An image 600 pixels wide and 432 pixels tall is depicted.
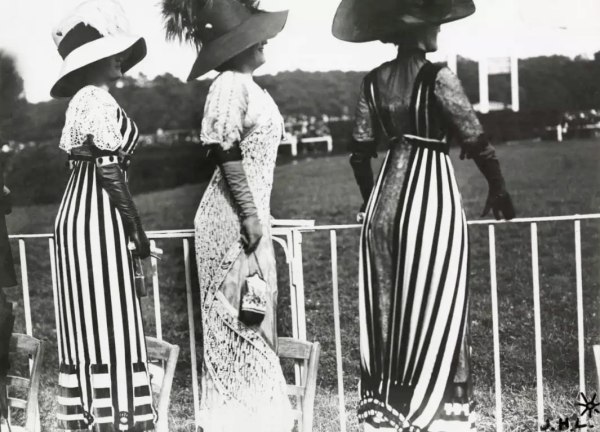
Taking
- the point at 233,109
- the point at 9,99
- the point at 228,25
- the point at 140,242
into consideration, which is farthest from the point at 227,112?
the point at 9,99

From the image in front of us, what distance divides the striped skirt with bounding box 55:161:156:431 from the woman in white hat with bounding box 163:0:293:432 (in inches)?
12.3

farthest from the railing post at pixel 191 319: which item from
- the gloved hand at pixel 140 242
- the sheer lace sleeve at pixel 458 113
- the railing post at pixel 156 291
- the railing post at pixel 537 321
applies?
the railing post at pixel 537 321

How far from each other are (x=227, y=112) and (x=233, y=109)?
27 millimetres

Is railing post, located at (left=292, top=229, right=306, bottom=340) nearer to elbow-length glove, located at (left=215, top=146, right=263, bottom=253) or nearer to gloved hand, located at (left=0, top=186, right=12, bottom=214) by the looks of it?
elbow-length glove, located at (left=215, top=146, right=263, bottom=253)

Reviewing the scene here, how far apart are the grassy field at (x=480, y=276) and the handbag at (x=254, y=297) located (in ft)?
1.29

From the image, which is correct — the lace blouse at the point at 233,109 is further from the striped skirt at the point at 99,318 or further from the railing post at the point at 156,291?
the railing post at the point at 156,291

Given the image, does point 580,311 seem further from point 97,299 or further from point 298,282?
point 97,299

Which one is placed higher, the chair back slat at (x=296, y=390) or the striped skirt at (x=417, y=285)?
the striped skirt at (x=417, y=285)

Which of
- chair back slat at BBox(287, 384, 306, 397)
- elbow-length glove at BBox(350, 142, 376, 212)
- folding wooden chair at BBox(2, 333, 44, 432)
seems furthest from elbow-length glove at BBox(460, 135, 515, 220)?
folding wooden chair at BBox(2, 333, 44, 432)

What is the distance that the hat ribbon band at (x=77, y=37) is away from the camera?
325cm

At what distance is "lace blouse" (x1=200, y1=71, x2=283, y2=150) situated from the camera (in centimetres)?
295

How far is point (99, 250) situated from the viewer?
3203 millimetres

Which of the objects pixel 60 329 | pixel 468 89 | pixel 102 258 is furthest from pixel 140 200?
pixel 468 89

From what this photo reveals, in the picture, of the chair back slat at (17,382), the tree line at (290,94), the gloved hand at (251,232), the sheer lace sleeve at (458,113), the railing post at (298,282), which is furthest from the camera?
the chair back slat at (17,382)
